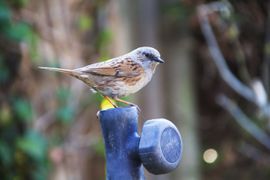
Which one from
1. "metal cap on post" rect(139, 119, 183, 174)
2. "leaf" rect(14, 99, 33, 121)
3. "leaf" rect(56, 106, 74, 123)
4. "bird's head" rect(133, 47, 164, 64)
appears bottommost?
"metal cap on post" rect(139, 119, 183, 174)

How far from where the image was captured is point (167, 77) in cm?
544

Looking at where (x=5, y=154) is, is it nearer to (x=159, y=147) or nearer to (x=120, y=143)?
(x=120, y=143)

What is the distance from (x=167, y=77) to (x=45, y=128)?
3.94ft

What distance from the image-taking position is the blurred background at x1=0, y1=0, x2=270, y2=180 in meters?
4.54

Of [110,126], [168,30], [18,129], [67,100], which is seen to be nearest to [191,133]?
[168,30]

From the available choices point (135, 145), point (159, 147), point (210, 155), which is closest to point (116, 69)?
point (135, 145)

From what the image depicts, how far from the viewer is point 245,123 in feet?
16.3

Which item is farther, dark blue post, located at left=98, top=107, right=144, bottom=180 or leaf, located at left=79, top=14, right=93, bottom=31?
leaf, located at left=79, top=14, right=93, bottom=31

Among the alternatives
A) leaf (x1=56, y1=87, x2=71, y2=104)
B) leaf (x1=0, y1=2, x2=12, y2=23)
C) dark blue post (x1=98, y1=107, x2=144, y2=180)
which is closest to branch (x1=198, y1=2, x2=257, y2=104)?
leaf (x1=56, y1=87, x2=71, y2=104)

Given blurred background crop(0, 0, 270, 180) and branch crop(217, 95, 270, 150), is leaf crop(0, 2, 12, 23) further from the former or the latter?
branch crop(217, 95, 270, 150)

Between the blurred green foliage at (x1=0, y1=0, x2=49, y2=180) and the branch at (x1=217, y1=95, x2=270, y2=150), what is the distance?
4.90 feet

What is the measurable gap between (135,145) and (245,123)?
9.72ft

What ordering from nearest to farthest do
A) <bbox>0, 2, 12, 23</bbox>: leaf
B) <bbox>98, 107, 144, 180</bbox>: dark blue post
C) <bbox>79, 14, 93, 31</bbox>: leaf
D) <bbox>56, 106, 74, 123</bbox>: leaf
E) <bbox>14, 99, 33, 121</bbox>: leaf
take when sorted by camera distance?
<bbox>98, 107, 144, 180</bbox>: dark blue post, <bbox>0, 2, 12, 23</bbox>: leaf, <bbox>14, 99, 33, 121</bbox>: leaf, <bbox>56, 106, 74, 123</bbox>: leaf, <bbox>79, 14, 93, 31</bbox>: leaf

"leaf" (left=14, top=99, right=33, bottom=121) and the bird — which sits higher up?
the bird
